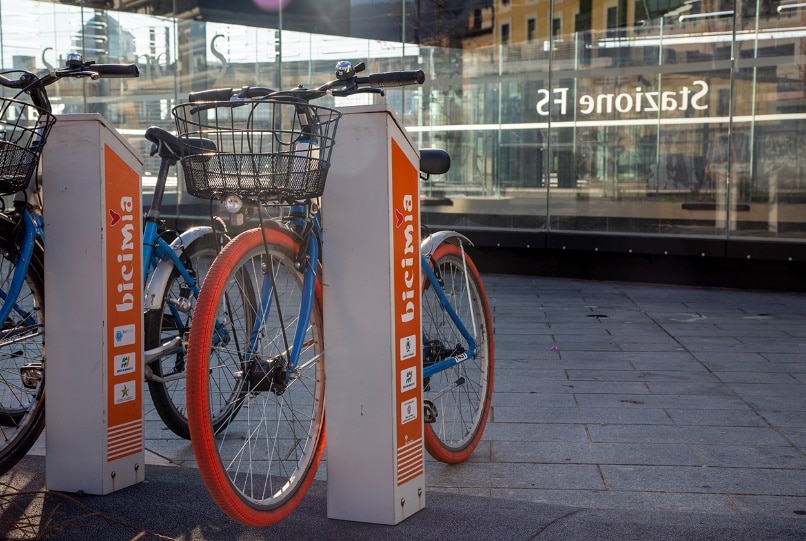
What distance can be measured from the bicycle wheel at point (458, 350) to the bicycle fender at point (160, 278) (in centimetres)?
112

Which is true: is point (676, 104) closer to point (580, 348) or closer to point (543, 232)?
point (543, 232)

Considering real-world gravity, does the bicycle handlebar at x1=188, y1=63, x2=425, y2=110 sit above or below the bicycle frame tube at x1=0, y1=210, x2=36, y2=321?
above

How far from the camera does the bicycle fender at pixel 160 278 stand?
4352mm

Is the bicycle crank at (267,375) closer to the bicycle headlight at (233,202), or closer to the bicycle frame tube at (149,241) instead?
the bicycle headlight at (233,202)

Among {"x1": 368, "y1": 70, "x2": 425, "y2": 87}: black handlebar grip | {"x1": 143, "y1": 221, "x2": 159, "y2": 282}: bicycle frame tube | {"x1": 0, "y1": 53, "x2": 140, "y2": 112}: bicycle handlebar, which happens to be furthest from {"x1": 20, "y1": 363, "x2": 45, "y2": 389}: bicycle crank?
{"x1": 368, "y1": 70, "x2": 425, "y2": 87}: black handlebar grip

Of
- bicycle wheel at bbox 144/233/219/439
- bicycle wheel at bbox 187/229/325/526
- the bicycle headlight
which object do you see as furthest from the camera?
bicycle wheel at bbox 144/233/219/439

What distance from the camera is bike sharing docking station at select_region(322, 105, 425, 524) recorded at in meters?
3.30

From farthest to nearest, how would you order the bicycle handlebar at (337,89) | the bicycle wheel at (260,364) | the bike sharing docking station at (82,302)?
the bike sharing docking station at (82,302), the bicycle handlebar at (337,89), the bicycle wheel at (260,364)

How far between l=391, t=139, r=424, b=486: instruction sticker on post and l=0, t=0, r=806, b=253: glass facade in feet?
24.3

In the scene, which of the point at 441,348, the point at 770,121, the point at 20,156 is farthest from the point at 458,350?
the point at 770,121

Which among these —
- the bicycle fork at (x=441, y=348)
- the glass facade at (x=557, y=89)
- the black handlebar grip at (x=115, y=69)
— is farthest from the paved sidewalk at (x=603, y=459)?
the glass facade at (x=557, y=89)

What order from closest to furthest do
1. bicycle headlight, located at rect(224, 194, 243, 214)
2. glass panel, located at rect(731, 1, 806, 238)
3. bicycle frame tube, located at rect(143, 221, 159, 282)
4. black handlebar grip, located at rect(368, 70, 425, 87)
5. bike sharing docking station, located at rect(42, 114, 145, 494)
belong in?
bicycle headlight, located at rect(224, 194, 243, 214) → black handlebar grip, located at rect(368, 70, 425, 87) → bike sharing docking station, located at rect(42, 114, 145, 494) → bicycle frame tube, located at rect(143, 221, 159, 282) → glass panel, located at rect(731, 1, 806, 238)

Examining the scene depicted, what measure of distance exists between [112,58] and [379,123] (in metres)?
11.3

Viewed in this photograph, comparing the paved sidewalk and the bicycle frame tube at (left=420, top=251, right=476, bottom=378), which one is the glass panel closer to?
the paved sidewalk
